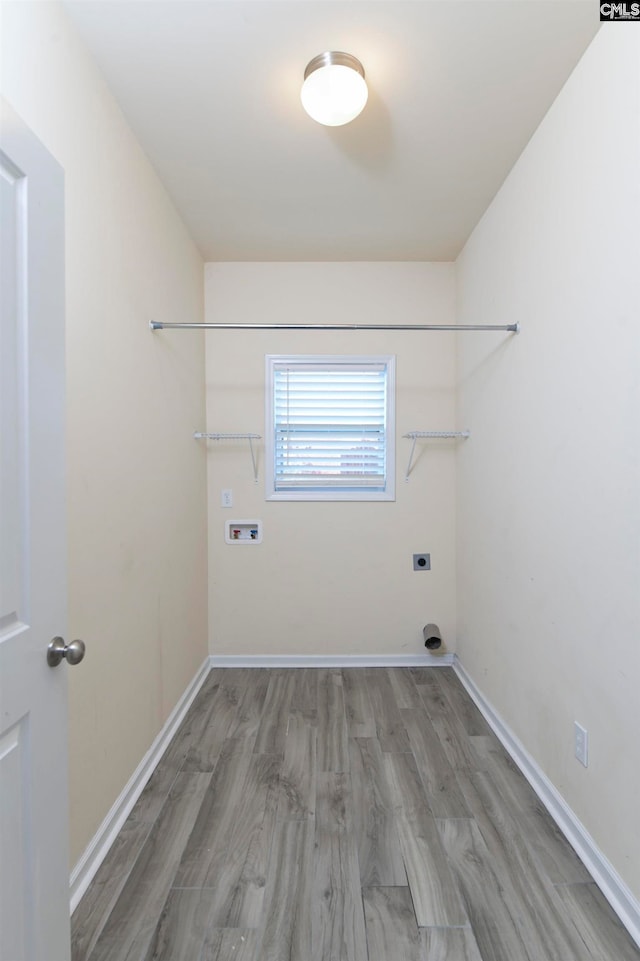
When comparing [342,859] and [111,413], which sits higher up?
[111,413]

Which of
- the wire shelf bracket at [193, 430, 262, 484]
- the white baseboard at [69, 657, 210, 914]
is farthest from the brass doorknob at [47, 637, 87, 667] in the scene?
the wire shelf bracket at [193, 430, 262, 484]

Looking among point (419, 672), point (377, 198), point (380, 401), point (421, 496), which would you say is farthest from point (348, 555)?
point (377, 198)

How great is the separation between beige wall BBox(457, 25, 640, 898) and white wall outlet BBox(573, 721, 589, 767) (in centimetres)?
3

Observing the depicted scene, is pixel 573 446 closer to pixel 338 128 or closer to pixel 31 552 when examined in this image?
pixel 338 128

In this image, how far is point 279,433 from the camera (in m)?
2.87

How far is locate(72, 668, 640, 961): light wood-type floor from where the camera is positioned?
119 centimetres

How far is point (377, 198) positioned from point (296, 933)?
2.86m

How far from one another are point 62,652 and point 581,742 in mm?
1615

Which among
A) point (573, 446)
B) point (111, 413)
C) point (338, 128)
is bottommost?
point (573, 446)

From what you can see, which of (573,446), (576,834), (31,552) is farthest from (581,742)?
(31,552)
